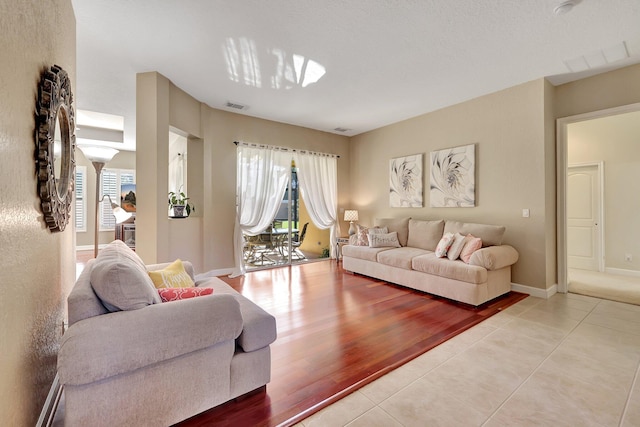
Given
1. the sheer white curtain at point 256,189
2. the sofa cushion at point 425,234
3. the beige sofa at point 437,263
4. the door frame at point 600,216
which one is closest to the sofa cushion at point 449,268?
the beige sofa at point 437,263

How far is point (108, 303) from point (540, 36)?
4.10 metres

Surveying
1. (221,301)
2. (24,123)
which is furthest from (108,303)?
(24,123)

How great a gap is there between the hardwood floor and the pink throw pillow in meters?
0.60

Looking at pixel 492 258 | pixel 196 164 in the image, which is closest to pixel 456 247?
pixel 492 258

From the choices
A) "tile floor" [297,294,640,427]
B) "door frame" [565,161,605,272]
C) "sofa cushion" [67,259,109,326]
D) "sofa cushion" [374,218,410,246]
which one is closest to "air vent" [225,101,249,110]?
"sofa cushion" [374,218,410,246]

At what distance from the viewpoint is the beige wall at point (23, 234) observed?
1.09 metres

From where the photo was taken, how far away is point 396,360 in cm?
220

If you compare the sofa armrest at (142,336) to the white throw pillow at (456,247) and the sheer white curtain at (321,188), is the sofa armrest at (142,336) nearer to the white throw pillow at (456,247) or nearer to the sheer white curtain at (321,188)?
the white throw pillow at (456,247)

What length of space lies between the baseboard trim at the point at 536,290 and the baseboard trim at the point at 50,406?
191 inches

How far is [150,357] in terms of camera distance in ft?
4.61

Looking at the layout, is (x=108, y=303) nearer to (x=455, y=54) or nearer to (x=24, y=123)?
(x=24, y=123)

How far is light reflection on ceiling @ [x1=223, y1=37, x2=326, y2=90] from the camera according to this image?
2.89m

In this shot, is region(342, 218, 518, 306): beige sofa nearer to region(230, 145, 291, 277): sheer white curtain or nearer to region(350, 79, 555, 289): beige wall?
region(350, 79, 555, 289): beige wall

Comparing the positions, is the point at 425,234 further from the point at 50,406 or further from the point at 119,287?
the point at 50,406
